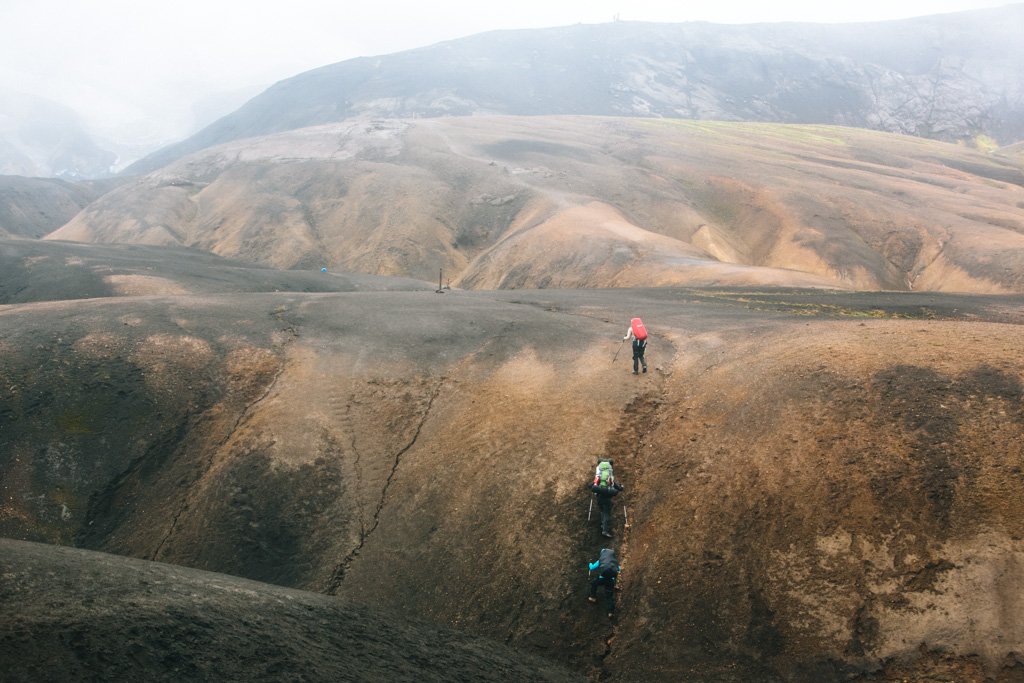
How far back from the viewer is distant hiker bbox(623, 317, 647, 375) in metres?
20.0

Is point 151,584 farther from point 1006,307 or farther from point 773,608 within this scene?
point 1006,307

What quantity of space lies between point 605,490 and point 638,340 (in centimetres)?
628

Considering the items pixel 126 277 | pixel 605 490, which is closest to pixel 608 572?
pixel 605 490

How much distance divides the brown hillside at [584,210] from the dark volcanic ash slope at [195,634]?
29.7 m

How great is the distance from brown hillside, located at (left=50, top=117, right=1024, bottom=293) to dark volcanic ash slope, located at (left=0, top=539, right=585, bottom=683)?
29663 mm

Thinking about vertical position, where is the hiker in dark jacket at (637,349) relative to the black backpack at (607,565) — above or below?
above

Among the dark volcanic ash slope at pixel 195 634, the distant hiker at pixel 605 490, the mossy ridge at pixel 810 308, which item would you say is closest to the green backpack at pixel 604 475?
the distant hiker at pixel 605 490

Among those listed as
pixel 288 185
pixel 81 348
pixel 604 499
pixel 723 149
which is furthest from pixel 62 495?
pixel 723 149

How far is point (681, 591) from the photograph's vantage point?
45.0ft

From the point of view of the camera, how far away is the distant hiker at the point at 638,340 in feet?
65.6

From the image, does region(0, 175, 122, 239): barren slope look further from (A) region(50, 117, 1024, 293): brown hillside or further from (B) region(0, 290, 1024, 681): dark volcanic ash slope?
(B) region(0, 290, 1024, 681): dark volcanic ash slope

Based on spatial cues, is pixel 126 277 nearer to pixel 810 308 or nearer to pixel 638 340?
pixel 638 340

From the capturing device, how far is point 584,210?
205 feet

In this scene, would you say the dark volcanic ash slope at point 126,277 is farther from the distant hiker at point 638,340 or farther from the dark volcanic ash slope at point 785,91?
the dark volcanic ash slope at point 785,91
